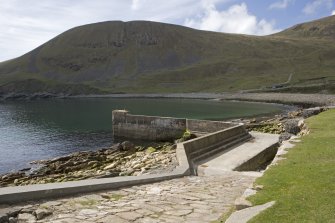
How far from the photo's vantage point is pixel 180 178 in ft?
52.3

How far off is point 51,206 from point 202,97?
119 meters

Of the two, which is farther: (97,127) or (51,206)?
(97,127)

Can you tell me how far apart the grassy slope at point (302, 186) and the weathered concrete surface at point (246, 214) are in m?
0.18

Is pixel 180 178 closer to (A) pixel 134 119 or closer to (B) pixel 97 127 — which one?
(A) pixel 134 119

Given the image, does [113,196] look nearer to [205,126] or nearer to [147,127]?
[205,126]

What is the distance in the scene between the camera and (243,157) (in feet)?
80.0

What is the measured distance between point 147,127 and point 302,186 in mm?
38466

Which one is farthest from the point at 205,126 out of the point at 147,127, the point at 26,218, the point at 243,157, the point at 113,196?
the point at 26,218

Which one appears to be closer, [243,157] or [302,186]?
[302,186]

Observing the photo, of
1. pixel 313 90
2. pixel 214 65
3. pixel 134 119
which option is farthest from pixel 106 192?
pixel 214 65

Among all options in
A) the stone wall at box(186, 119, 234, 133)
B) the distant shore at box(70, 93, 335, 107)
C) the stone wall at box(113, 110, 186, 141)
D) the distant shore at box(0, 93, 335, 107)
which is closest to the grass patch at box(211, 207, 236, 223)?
the stone wall at box(186, 119, 234, 133)

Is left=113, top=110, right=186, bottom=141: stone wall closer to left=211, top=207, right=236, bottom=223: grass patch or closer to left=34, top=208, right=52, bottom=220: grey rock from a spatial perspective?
left=211, top=207, right=236, bottom=223: grass patch

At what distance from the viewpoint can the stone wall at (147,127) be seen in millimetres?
46594

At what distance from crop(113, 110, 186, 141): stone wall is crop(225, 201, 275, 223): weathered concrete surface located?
118ft
